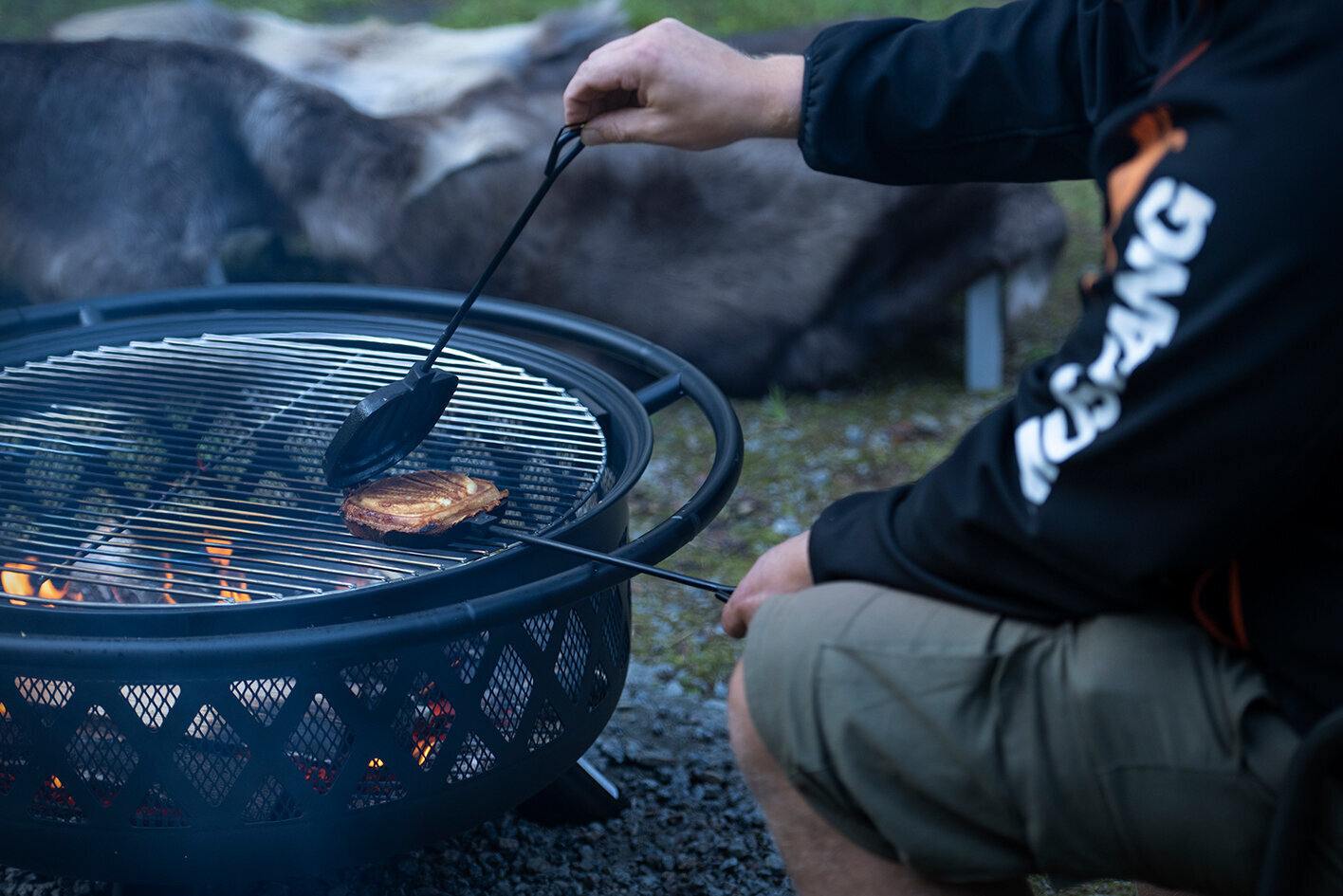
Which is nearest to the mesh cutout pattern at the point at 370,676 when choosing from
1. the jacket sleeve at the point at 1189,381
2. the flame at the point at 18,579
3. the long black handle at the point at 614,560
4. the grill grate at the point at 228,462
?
the grill grate at the point at 228,462

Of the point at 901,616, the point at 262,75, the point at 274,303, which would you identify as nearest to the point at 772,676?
the point at 901,616

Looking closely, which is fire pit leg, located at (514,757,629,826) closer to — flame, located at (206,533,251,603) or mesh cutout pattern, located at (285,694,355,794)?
mesh cutout pattern, located at (285,694,355,794)

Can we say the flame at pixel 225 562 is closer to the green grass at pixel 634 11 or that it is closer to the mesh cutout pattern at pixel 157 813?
the mesh cutout pattern at pixel 157 813

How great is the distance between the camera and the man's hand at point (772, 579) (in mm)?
1356

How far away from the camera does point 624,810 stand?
7.27ft

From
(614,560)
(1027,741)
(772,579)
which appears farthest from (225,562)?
(1027,741)

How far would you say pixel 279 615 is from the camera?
1.33m

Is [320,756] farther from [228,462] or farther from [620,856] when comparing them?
[620,856]

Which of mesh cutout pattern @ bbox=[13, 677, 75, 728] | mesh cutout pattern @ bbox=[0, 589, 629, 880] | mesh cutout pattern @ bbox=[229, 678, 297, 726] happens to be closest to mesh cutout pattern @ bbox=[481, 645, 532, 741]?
mesh cutout pattern @ bbox=[0, 589, 629, 880]

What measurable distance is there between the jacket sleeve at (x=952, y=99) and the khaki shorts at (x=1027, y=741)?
74 centimetres

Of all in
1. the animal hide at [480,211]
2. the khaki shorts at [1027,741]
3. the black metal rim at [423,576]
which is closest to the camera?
the khaki shorts at [1027,741]

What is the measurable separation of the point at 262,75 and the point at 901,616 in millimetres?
3392

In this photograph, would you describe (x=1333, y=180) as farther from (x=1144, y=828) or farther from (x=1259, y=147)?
(x=1144, y=828)

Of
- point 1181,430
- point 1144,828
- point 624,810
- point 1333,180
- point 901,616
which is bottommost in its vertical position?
point 624,810
